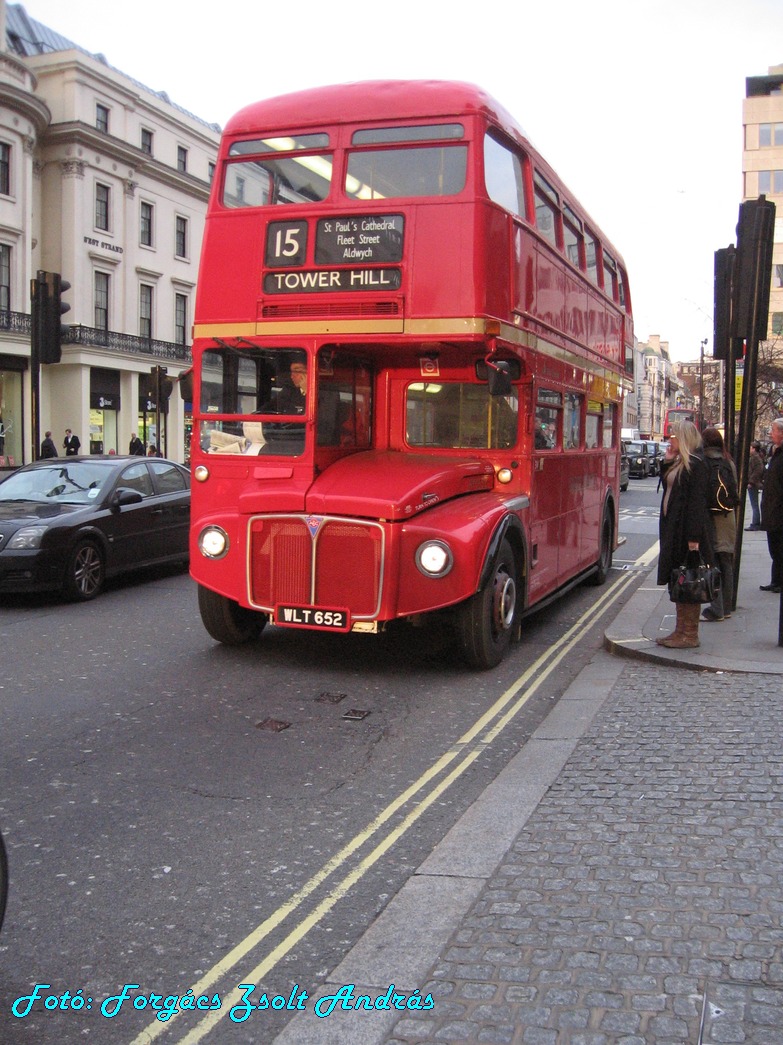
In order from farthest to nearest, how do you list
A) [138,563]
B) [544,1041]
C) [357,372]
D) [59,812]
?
[138,563] → [357,372] → [59,812] → [544,1041]

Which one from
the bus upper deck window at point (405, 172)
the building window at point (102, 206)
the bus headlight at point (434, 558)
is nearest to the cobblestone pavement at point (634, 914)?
the bus headlight at point (434, 558)

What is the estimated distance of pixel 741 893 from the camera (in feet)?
12.1

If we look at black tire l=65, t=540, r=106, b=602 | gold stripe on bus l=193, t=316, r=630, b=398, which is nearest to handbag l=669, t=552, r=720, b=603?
gold stripe on bus l=193, t=316, r=630, b=398

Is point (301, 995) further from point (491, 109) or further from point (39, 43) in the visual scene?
point (39, 43)

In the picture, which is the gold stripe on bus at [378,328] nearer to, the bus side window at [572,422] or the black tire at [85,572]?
the bus side window at [572,422]

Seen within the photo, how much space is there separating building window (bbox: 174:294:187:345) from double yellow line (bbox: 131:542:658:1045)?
44852mm

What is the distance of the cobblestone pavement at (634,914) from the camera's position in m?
2.91

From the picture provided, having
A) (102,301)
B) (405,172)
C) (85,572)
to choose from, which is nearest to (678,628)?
(405,172)

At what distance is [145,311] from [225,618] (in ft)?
139

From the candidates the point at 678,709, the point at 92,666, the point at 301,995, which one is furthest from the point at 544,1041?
the point at 92,666

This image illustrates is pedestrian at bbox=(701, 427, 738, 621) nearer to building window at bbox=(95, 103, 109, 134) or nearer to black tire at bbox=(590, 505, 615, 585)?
black tire at bbox=(590, 505, 615, 585)

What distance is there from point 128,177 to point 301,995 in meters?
47.0

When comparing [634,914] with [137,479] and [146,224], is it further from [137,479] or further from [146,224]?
[146,224]

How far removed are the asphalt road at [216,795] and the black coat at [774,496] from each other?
1956 mm
